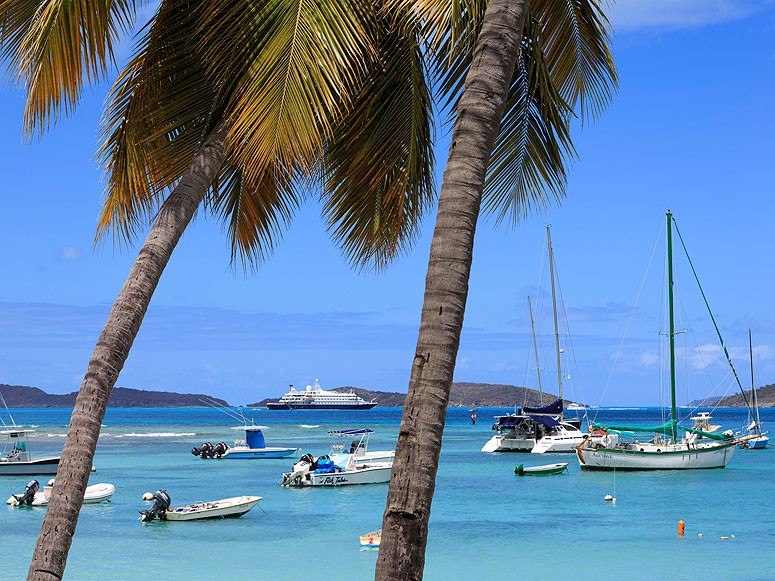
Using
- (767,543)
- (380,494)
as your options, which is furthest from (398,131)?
(380,494)

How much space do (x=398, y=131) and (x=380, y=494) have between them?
33928 mm

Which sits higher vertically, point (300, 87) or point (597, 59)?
point (597, 59)

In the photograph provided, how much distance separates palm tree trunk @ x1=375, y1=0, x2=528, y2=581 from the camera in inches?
181

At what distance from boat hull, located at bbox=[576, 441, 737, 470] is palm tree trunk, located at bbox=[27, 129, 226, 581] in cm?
4371

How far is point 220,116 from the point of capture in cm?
884

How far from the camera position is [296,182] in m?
10.7

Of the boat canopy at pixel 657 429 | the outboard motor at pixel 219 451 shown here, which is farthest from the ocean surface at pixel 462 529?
the outboard motor at pixel 219 451

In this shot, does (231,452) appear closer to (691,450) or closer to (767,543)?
(691,450)

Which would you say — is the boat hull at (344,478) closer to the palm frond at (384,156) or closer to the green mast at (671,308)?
the green mast at (671,308)

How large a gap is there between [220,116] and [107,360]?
2.37 m

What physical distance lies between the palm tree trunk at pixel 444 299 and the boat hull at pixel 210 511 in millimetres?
28829

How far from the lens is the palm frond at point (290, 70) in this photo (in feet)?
23.9

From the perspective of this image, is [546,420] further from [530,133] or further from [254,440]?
[530,133]

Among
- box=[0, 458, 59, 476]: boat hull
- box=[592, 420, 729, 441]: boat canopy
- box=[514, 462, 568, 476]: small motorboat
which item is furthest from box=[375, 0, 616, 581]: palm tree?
box=[514, 462, 568, 476]: small motorboat
